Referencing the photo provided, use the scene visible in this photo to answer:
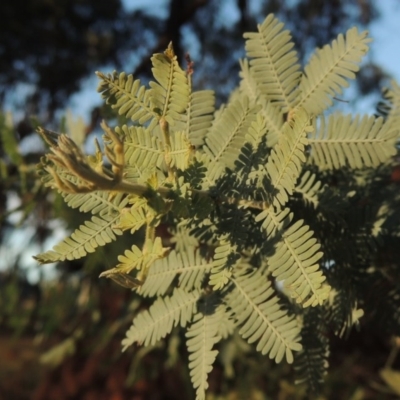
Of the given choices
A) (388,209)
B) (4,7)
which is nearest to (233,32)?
(4,7)

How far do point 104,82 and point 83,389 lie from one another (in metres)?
0.73

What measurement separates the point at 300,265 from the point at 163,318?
94mm

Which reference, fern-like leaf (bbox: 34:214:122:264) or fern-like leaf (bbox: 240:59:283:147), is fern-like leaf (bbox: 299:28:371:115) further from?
fern-like leaf (bbox: 34:214:122:264)

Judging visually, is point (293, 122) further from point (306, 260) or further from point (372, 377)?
point (372, 377)

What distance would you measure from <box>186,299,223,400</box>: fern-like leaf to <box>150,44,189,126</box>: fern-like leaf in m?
0.10

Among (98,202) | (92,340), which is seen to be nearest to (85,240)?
(98,202)

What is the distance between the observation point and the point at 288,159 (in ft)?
0.76

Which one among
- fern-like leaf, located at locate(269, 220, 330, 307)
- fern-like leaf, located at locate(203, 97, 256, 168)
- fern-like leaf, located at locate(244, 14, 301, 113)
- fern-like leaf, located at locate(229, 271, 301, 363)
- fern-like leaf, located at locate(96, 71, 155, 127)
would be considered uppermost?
fern-like leaf, located at locate(244, 14, 301, 113)

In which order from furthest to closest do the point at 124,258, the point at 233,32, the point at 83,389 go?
the point at 233,32 < the point at 83,389 < the point at 124,258

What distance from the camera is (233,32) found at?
2.44 meters

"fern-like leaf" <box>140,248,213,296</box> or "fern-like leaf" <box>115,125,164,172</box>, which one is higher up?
"fern-like leaf" <box>115,125,164,172</box>

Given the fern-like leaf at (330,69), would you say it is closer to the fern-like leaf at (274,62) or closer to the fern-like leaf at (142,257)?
the fern-like leaf at (274,62)

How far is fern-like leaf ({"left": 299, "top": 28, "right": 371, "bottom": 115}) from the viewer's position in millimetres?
266

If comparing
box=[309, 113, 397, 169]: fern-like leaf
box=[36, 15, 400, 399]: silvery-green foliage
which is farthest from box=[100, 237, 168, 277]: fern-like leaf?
box=[309, 113, 397, 169]: fern-like leaf
